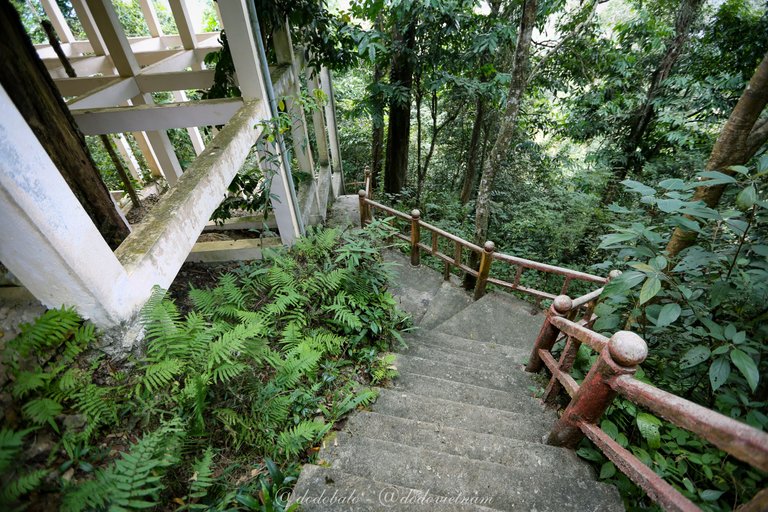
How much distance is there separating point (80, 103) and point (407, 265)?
547 cm

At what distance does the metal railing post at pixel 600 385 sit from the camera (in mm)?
1727

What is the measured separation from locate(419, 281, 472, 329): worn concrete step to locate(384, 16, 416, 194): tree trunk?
12.8ft

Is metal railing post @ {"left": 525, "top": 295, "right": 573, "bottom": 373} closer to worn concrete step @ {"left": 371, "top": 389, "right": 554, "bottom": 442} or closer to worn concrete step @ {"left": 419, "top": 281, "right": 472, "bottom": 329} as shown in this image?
worn concrete step @ {"left": 371, "top": 389, "right": 554, "bottom": 442}

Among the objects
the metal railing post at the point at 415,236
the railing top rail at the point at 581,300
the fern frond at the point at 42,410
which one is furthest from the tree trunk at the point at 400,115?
the fern frond at the point at 42,410

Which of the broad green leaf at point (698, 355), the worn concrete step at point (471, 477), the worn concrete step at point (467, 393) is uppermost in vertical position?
the broad green leaf at point (698, 355)

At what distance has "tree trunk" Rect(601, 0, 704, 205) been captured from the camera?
5770 millimetres

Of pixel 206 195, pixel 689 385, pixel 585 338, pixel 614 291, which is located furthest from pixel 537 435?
pixel 206 195

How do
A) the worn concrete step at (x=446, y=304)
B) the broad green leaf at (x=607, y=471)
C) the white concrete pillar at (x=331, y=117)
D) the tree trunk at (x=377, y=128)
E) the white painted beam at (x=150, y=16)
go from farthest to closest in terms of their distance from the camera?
1. the white painted beam at (x=150, y=16)
2. the white concrete pillar at (x=331, y=117)
3. the tree trunk at (x=377, y=128)
4. the worn concrete step at (x=446, y=304)
5. the broad green leaf at (x=607, y=471)

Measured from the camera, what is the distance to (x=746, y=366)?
1.66m

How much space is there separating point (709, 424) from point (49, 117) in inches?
159

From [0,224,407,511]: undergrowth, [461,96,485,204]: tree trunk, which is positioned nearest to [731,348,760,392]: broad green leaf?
[0,224,407,511]: undergrowth

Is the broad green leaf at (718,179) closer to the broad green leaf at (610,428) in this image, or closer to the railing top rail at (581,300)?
the railing top rail at (581,300)

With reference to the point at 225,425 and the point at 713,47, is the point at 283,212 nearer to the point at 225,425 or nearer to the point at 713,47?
the point at 225,425

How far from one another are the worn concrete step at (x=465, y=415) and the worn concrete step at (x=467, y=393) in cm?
17
